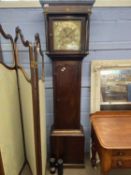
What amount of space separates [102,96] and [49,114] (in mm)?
612

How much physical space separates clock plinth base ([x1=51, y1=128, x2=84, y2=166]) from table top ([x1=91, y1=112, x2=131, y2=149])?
0.24 meters

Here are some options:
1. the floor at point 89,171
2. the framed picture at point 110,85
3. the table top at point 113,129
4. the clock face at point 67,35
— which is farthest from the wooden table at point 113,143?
the clock face at point 67,35

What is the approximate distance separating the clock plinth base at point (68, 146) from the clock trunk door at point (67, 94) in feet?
0.23

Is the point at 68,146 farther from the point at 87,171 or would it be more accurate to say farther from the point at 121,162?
the point at 121,162

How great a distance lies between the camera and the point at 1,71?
148cm

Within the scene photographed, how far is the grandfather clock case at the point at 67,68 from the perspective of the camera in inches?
64.3

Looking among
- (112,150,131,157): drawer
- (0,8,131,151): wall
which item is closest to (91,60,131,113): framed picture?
(0,8,131,151): wall

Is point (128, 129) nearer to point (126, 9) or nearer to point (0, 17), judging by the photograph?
point (126, 9)

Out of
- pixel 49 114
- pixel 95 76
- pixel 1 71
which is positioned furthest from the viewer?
pixel 49 114

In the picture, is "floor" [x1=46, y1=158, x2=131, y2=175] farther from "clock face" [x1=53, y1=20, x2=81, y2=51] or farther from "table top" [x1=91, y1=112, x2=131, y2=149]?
"clock face" [x1=53, y1=20, x2=81, y2=51]

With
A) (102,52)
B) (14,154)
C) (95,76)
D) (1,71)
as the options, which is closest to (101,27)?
(102,52)

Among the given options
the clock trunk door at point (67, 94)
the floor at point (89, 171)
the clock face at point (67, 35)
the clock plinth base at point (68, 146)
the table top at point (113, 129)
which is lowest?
the floor at point (89, 171)

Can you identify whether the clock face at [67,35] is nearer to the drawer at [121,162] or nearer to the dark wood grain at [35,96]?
the dark wood grain at [35,96]

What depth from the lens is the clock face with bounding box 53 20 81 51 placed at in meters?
1.68
